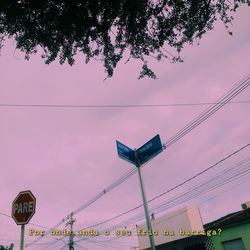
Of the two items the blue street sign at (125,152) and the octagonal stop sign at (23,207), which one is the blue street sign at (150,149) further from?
the octagonal stop sign at (23,207)

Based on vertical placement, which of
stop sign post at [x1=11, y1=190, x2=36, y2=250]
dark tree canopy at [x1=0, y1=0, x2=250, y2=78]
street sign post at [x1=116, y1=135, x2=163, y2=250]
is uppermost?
dark tree canopy at [x1=0, y1=0, x2=250, y2=78]

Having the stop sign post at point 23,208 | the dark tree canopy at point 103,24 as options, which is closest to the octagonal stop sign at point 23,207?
the stop sign post at point 23,208

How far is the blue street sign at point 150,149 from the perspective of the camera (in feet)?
30.8

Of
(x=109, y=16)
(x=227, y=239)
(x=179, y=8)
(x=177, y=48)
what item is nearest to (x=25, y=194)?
(x=109, y=16)

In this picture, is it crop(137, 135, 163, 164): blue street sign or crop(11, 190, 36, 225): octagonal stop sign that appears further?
crop(137, 135, 163, 164): blue street sign

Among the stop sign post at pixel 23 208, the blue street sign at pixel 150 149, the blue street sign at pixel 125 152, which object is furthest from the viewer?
the blue street sign at pixel 125 152

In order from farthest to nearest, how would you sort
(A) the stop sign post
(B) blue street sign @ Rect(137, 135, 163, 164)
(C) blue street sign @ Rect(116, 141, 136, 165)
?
1. (C) blue street sign @ Rect(116, 141, 136, 165)
2. (B) blue street sign @ Rect(137, 135, 163, 164)
3. (A) the stop sign post

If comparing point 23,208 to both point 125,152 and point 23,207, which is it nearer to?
point 23,207

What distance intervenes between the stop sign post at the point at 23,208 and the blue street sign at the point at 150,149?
4910mm

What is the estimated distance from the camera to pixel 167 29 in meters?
6.82

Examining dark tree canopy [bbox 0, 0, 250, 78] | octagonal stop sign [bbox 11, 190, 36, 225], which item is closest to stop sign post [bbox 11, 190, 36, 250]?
octagonal stop sign [bbox 11, 190, 36, 225]

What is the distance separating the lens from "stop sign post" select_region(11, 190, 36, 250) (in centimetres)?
532

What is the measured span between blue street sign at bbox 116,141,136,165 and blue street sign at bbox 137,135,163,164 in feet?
0.80

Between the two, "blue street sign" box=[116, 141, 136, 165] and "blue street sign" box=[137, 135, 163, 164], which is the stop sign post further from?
"blue street sign" box=[137, 135, 163, 164]
